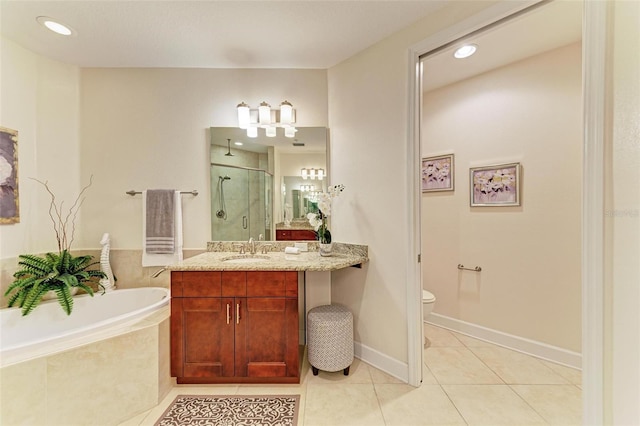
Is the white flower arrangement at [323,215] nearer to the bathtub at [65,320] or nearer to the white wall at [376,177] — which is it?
the white wall at [376,177]

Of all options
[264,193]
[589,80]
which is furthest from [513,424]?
[264,193]

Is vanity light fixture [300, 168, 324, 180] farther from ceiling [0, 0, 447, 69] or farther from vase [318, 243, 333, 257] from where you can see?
ceiling [0, 0, 447, 69]

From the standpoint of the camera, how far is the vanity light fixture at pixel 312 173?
2301 millimetres

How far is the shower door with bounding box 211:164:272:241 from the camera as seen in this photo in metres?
2.33

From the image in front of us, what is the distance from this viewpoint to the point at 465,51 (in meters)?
2.03

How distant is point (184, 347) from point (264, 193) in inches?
53.1

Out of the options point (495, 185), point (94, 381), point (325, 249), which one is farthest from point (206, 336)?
point (495, 185)

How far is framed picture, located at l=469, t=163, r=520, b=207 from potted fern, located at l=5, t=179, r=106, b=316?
3447 mm

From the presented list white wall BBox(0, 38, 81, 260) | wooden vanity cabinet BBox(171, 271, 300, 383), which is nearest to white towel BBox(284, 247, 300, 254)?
wooden vanity cabinet BBox(171, 271, 300, 383)

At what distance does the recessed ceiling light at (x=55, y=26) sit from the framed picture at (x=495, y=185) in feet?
11.5

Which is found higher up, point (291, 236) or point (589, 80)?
point (589, 80)

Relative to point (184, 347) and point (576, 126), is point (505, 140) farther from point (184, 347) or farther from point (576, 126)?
point (184, 347)

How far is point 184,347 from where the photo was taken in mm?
1711

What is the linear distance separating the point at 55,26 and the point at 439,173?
342 cm
